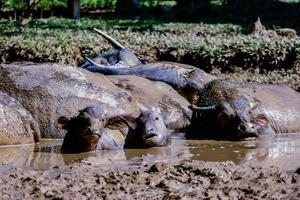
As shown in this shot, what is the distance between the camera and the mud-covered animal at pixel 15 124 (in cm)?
807

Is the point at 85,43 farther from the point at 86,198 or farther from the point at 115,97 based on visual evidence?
the point at 86,198

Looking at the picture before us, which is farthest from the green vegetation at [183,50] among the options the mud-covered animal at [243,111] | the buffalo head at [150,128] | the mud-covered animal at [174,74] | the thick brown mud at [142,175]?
→ the thick brown mud at [142,175]

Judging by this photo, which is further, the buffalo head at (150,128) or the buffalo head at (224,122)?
the buffalo head at (224,122)

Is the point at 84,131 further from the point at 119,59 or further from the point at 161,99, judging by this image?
the point at 119,59

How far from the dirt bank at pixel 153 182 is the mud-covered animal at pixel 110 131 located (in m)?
1.01

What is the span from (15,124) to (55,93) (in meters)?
0.62

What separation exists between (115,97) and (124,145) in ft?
2.66

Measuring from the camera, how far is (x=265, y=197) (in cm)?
555

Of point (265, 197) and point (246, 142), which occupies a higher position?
point (265, 197)

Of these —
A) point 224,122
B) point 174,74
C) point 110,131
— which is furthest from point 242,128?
point 174,74

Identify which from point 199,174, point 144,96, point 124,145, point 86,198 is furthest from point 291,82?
point 86,198

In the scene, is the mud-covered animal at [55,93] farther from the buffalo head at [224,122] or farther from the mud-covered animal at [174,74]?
the mud-covered animal at [174,74]

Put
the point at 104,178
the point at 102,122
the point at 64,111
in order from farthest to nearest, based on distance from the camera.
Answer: the point at 64,111
the point at 102,122
the point at 104,178

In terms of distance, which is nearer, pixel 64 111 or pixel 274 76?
pixel 64 111
